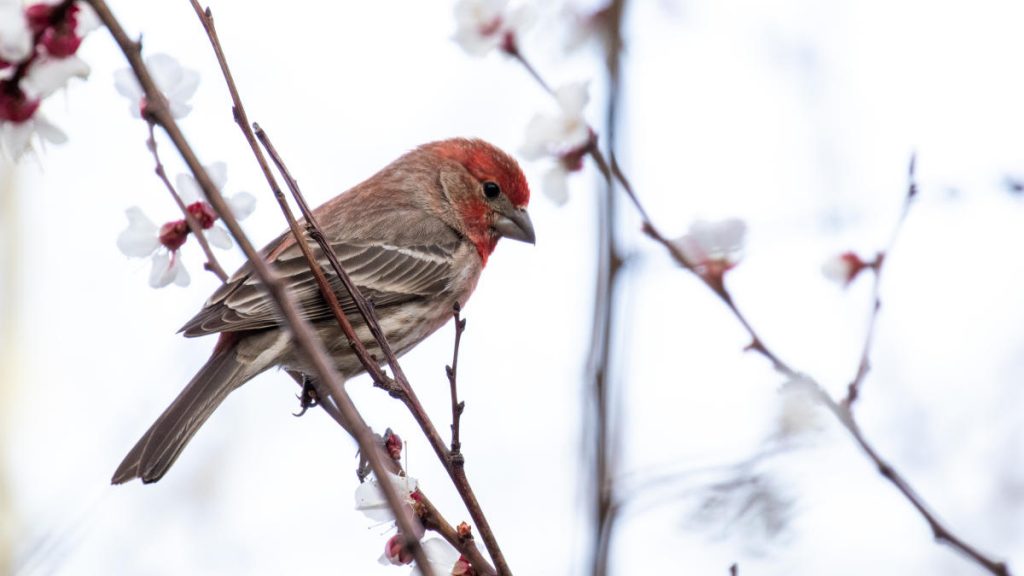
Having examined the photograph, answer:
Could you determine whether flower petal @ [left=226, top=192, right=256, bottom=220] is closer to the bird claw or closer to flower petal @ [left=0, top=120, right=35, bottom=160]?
flower petal @ [left=0, top=120, right=35, bottom=160]

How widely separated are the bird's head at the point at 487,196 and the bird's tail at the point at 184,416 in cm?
213

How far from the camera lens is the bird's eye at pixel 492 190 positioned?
749 centimetres

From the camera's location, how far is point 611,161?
2.25 metres

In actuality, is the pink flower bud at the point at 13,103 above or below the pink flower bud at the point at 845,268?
above

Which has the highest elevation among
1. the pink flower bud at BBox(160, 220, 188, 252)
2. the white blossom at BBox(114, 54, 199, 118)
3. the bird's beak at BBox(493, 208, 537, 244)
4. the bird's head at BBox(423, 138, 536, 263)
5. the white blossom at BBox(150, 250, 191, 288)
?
the white blossom at BBox(114, 54, 199, 118)

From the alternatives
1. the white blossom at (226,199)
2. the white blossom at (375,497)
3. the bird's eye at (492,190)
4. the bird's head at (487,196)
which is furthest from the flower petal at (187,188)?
the bird's eye at (492,190)

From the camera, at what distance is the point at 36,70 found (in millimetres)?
2436

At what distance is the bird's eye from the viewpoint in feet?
24.6

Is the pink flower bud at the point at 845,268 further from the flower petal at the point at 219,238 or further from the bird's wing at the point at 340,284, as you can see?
the bird's wing at the point at 340,284

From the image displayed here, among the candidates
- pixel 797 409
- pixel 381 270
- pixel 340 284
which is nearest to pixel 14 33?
pixel 797 409

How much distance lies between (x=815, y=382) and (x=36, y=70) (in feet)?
5.90

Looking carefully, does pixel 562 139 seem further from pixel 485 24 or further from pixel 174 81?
pixel 174 81

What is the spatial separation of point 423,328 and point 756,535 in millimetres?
4322

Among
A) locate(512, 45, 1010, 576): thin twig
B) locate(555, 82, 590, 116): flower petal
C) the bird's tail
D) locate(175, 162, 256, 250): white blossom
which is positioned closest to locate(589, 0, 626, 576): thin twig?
locate(512, 45, 1010, 576): thin twig
